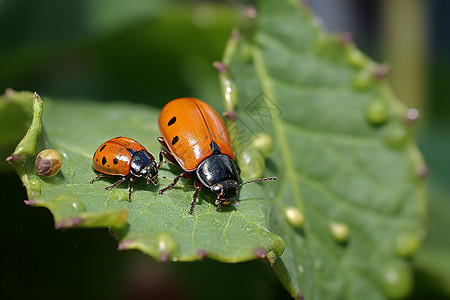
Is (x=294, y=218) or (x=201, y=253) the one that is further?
(x=294, y=218)

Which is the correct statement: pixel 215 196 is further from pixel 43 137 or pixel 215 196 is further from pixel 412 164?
pixel 412 164

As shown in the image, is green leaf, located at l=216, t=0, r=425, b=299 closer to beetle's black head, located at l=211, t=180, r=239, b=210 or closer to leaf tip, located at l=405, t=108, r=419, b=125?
leaf tip, located at l=405, t=108, r=419, b=125

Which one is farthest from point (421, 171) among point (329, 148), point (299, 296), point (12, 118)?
point (12, 118)

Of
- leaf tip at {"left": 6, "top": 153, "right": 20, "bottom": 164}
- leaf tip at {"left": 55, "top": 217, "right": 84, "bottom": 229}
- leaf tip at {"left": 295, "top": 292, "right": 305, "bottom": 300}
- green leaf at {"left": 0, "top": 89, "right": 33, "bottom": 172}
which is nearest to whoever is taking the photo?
leaf tip at {"left": 55, "top": 217, "right": 84, "bottom": 229}

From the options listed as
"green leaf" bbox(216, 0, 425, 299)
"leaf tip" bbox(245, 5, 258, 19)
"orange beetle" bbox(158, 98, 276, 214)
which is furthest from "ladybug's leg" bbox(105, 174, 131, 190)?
"leaf tip" bbox(245, 5, 258, 19)

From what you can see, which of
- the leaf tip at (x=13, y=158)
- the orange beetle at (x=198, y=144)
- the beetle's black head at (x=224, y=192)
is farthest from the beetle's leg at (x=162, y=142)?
the leaf tip at (x=13, y=158)

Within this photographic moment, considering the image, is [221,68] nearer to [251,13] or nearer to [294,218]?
[251,13]
